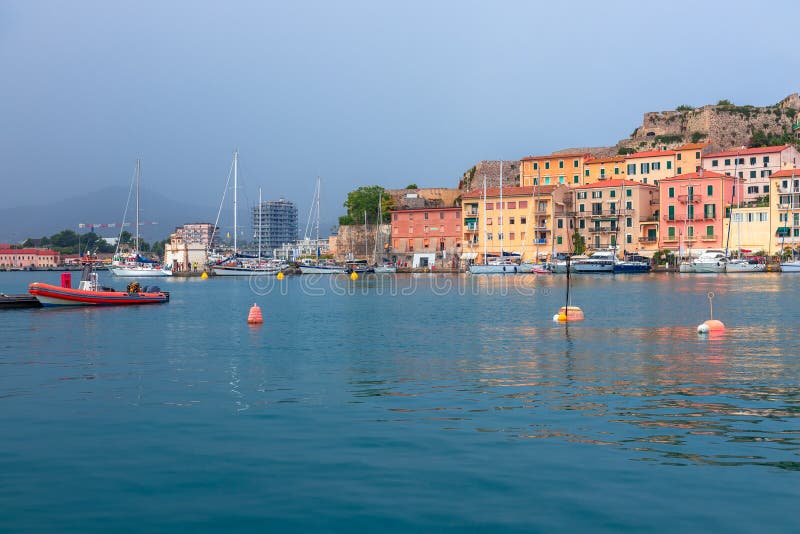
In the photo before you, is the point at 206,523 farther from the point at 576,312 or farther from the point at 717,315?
the point at 717,315

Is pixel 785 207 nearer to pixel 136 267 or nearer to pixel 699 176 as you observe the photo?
pixel 699 176

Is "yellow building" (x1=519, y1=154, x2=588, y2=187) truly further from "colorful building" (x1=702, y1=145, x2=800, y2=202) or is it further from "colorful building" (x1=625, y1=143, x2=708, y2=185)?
"colorful building" (x1=702, y1=145, x2=800, y2=202)

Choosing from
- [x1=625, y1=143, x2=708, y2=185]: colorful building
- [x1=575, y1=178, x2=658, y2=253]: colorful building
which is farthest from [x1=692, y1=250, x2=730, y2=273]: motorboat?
[x1=625, y1=143, x2=708, y2=185]: colorful building

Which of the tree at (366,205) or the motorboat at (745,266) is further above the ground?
the tree at (366,205)

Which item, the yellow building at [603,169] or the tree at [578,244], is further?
the yellow building at [603,169]

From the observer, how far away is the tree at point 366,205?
118 meters

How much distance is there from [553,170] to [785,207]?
31055mm

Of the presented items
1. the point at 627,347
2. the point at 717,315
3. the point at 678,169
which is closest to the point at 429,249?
the point at 678,169

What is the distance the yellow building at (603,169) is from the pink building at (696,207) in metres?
8.92

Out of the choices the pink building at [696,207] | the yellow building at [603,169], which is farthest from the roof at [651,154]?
the pink building at [696,207]

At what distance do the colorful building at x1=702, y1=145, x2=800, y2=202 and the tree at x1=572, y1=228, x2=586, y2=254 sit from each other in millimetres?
17389

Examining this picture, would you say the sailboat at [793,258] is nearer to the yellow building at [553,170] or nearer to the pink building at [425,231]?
the yellow building at [553,170]

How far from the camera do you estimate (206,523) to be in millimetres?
9445

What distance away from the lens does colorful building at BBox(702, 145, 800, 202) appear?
94.6 m
